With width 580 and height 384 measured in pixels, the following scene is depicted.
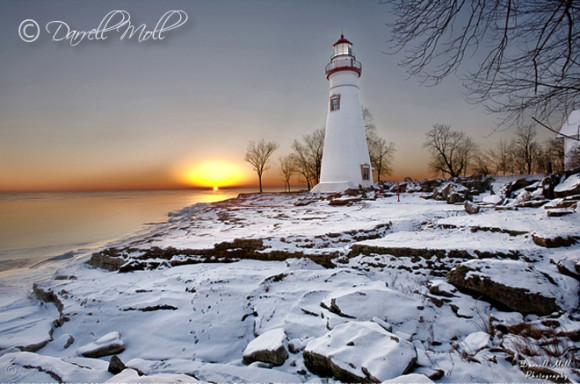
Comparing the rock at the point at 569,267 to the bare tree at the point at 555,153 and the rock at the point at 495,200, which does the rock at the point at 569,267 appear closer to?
the rock at the point at 495,200

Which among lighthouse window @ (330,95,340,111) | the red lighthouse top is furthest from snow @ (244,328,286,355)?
the red lighthouse top

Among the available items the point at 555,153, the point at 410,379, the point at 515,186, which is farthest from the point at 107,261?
the point at 555,153

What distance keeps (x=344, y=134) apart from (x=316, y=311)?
19.5 m

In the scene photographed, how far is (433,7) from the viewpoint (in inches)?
125

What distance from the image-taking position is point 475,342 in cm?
334

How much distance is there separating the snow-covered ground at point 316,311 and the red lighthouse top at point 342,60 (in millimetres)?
18424

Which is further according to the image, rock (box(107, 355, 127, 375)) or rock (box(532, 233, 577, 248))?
rock (box(532, 233, 577, 248))

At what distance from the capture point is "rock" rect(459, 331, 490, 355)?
10.5 ft

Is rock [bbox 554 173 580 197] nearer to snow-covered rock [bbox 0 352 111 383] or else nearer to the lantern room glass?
snow-covered rock [bbox 0 352 111 383]

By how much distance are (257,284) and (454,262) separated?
433cm

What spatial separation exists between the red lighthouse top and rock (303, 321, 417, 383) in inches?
904

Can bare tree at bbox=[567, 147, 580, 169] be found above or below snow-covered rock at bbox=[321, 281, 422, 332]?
above

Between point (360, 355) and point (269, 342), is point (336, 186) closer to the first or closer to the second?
point (269, 342)

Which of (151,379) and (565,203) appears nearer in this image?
(151,379)
